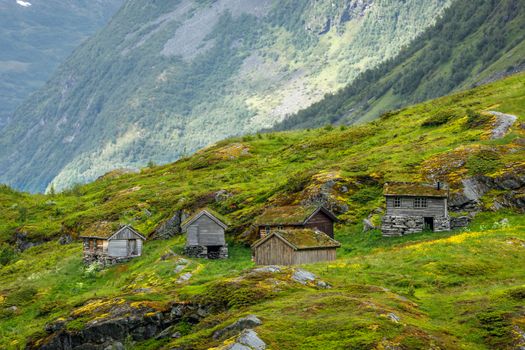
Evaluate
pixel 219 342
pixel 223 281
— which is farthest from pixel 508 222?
pixel 219 342

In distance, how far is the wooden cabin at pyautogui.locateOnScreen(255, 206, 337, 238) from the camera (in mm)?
75625

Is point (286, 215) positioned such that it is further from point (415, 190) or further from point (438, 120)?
point (438, 120)

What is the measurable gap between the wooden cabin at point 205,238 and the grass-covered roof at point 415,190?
16634 mm

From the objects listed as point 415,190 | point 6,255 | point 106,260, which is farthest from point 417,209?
point 6,255

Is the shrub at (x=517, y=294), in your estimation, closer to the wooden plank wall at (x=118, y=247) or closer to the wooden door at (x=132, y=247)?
the wooden door at (x=132, y=247)

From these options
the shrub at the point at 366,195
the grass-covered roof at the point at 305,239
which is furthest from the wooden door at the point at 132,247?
the grass-covered roof at the point at 305,239

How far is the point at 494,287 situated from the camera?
158 feet

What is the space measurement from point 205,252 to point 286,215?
9.04 meters

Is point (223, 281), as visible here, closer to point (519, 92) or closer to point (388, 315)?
point (388, 315)

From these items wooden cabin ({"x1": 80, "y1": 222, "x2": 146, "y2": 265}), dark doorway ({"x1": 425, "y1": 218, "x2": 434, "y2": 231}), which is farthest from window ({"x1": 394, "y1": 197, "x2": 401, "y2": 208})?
wooden cabin ({"x1": 80, "y1": 222, "x2": 146, "y2": 265})

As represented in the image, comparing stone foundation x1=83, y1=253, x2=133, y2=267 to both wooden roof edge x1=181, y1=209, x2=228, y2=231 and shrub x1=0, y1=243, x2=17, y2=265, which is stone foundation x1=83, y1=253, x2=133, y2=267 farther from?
shrub x1=0, y1=243, x2=17, y2=265

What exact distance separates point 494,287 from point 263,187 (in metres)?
53.9

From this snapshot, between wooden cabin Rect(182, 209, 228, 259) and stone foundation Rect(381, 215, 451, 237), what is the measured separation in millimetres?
15968

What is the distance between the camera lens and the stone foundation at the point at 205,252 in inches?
3187
